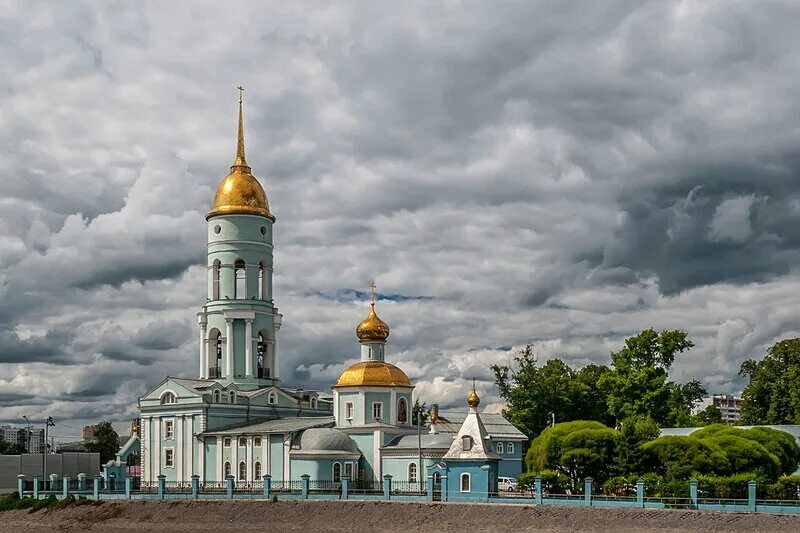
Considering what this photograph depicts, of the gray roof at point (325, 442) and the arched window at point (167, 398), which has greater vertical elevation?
the arched window at point (167, 398)

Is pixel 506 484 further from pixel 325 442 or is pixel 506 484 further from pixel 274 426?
pixel 274 426

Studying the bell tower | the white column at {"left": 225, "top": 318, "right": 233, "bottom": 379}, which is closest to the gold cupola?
the bell tower

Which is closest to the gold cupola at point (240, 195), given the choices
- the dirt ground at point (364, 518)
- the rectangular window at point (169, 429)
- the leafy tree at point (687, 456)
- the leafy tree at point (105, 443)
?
the rectangular window at point (169, 429)

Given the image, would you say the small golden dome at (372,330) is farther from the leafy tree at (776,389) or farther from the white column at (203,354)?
the leafy tree at (776,389)

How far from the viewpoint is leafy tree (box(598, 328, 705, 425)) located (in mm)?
57688

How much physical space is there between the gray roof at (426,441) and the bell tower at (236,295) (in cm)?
1125

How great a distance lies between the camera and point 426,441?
50750 millimetres

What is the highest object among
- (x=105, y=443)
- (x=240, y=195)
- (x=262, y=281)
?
(x=240, y=195)

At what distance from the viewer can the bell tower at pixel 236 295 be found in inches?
2341

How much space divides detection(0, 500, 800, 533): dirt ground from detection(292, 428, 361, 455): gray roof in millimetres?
4914

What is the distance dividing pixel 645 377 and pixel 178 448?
84.7 ft

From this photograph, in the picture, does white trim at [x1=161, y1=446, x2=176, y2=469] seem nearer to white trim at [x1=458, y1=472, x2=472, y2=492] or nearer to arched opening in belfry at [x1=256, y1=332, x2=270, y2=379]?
arched opening in belfry at [x1=256, y1=332, x2=270, y2=379]

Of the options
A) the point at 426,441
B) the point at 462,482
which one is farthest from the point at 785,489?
the point at 426,441

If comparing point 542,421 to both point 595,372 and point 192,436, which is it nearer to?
point 595,372
